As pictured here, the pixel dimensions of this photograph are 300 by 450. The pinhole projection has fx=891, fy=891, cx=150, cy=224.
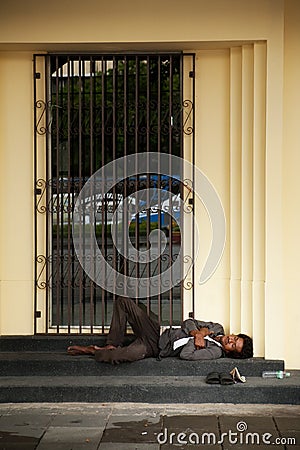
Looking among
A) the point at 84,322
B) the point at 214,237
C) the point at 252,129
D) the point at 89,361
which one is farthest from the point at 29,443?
the point at 252,129

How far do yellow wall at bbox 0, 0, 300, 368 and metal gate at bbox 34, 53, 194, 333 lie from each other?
132mm

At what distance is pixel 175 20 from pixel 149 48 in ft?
1.26

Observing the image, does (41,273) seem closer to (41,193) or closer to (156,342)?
(41,193)

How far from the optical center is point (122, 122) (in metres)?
7.62

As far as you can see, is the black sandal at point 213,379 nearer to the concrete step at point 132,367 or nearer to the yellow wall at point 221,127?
the concrete step at point 132,367

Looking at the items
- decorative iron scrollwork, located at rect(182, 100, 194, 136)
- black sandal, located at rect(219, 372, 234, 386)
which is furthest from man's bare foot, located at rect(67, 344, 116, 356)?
decorative iron scrollwork, located at rect(182, 100, 194, 136)

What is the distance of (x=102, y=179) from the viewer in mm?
7660

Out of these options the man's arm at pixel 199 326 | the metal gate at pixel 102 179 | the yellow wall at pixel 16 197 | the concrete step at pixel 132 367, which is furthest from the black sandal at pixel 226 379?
the yellow wall at pixel 16 197

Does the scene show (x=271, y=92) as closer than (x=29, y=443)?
No

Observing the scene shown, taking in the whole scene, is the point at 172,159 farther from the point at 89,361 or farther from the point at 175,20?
the point at 89,361

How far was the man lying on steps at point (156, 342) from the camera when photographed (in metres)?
7.20

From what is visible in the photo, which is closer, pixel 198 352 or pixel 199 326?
pixel 198 352

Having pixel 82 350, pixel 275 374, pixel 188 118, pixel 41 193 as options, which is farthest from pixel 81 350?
pixel 188 118

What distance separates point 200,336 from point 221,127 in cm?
179
